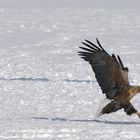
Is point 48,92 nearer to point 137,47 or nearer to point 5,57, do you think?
point 5,57

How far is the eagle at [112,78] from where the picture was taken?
27.7 feet

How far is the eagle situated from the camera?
27.7 feet

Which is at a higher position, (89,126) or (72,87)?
(89,126)

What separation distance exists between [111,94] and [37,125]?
35.9 inches

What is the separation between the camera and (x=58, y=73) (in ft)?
46.2

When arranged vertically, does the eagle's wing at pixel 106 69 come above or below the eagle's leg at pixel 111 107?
above

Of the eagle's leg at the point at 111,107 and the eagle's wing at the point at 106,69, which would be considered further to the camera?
the eagle's leg at the point at 111,107

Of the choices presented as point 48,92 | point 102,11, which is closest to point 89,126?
point 48,92

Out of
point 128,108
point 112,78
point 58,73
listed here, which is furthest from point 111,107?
point 58,73

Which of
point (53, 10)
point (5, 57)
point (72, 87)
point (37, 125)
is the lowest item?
point (53, 10)

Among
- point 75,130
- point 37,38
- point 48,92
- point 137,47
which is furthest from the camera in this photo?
point 37,38

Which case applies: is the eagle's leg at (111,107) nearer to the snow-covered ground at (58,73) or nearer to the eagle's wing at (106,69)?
the eagle's wing at (106,69)

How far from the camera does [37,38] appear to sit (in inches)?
830

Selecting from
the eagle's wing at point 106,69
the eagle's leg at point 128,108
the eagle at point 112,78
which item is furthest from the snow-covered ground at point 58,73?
the eagle's wing at point 106,69
